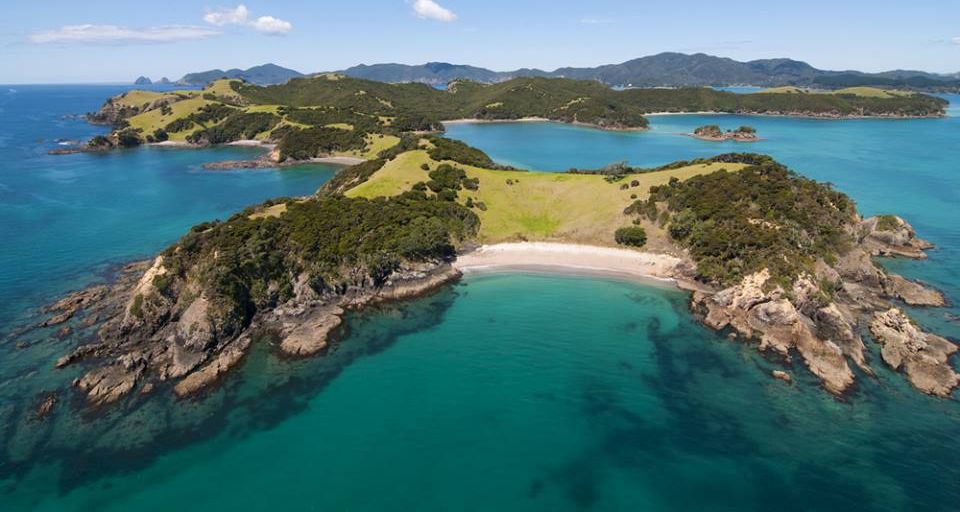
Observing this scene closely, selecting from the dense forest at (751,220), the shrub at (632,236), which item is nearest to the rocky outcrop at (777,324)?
the dense forest at (751,220)

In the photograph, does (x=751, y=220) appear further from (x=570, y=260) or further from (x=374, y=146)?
(x=374, y=146)

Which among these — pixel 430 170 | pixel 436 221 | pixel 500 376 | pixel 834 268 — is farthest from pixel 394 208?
pixel 834 268

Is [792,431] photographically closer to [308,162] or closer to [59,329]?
[59,329]

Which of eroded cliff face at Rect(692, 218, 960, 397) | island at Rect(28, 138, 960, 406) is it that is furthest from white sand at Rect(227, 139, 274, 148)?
eroded cliff face at Rect(692, 218, 960, 397)

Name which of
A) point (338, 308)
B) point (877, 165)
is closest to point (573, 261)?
point (338, 308)

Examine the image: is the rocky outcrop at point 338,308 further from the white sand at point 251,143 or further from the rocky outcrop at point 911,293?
the white sand at point 251,143

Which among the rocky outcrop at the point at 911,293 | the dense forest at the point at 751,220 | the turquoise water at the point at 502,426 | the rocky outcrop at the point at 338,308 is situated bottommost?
the turquoise water at the point at 502,426
